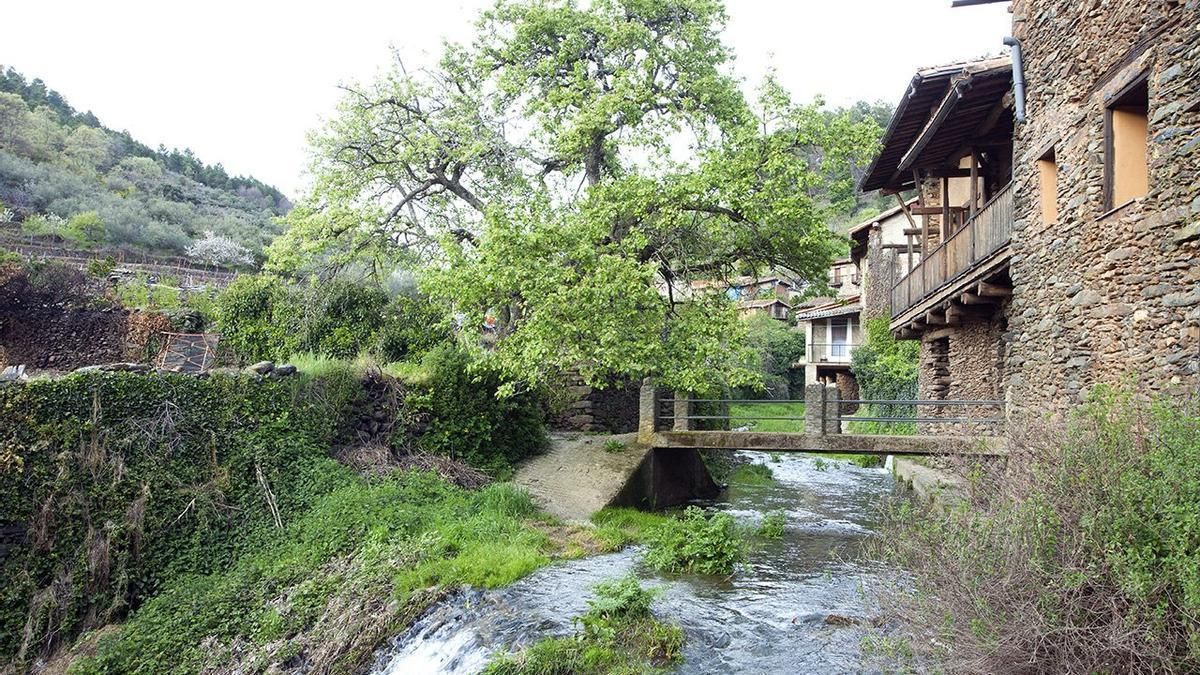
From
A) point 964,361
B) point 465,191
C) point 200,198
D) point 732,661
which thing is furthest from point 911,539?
point 200,198

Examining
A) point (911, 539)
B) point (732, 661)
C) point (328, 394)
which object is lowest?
point (732, 661)

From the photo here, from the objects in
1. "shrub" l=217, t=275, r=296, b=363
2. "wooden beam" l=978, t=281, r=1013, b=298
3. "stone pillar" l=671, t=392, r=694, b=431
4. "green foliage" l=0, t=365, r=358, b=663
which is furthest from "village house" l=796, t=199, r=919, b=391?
"green foliage" l=0, t=365, r=358, b=663

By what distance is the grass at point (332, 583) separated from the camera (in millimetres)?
8586

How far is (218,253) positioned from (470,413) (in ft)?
94.1

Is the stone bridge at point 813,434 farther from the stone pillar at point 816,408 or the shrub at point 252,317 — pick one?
the shrub at point 252,317

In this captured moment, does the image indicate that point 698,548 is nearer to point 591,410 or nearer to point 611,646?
point 611,646

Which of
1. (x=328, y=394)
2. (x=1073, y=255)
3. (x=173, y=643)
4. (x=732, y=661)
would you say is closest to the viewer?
(x=732, y=661)

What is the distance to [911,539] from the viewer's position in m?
6.08

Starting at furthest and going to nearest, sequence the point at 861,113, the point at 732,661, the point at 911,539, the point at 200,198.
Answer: the point at 861,113 < the point at 200,198 < the point at 732,661 < the point at 911,539

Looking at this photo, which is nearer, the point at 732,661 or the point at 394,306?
the point at 732,661

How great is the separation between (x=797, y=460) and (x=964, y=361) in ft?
32.9

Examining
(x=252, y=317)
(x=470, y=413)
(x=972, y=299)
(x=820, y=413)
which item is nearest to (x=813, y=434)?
(x=820, y=413)

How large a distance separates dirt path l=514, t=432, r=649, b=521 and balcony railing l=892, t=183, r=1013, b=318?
6.91m

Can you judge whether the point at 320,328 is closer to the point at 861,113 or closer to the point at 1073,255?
the point at 1073,255
